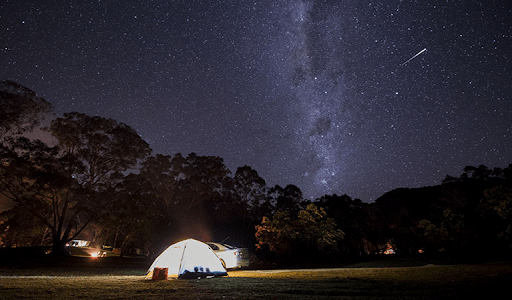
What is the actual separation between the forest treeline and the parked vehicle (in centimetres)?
1551

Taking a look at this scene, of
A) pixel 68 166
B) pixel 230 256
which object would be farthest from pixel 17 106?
pixel 230 256

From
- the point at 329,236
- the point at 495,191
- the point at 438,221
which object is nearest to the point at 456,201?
the point at 438,221

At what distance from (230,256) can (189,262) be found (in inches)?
174

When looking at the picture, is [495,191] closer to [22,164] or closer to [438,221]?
[438,221]

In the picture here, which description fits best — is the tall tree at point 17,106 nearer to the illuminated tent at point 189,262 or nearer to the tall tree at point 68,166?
the tall tree at point 68,166

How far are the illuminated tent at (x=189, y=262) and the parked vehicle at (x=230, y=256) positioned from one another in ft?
9.89

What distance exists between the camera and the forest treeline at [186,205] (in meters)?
23.1

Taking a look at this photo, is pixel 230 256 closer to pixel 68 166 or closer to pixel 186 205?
pixel 68 166

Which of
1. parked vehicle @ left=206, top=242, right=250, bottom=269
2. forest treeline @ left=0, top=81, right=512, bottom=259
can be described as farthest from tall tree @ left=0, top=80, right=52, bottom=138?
parked vehicle @ left=206, top=242, right=250, bottom=269

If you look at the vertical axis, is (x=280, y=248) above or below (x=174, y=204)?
below

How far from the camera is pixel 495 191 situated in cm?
2831

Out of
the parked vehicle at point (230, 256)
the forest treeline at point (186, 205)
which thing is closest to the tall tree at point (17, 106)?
the forest treeline at point (186, 205)

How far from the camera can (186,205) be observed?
144ft

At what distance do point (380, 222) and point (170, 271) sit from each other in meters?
40.5
